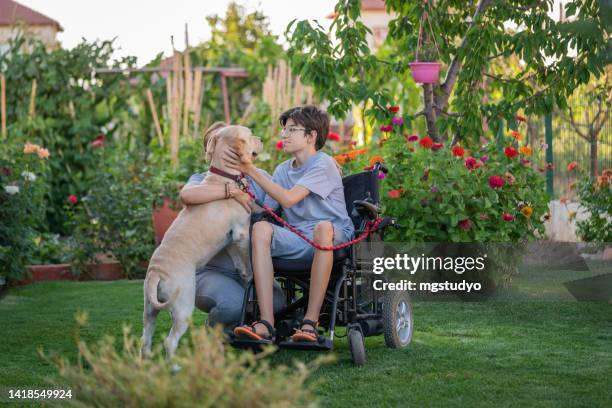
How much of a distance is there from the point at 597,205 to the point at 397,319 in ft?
12.6

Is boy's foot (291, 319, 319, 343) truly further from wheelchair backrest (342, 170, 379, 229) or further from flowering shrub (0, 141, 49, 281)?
flowering shrub (0, 141, 49, 281)

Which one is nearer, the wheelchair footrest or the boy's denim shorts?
the wheelchair footrest

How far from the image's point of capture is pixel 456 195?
18.8 feet

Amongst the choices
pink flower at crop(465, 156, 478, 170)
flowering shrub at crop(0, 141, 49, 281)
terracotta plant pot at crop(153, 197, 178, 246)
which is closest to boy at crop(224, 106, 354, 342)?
pink flower at crop(465, 156, 478, 170)

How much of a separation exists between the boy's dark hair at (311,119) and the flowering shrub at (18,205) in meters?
2.98

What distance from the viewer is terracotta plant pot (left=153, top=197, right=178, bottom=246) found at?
7.57 m

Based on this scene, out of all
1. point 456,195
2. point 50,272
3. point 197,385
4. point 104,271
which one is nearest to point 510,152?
point 456,195

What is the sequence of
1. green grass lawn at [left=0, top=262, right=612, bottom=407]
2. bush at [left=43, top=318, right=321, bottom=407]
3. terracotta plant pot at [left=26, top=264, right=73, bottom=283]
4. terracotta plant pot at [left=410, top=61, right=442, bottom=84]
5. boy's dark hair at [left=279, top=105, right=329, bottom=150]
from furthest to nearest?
terracotta plant pot at [left=26, top=264, right=73, bottom=283], terracotta plant pot at [left=410, top=61, right=442, bottom=84], boy's dark hair at [left=279, top=105, right=329, bottom=150], green grass lawn at [left=0, top=262, right=612, bottom=407], bush at [left=43, top=318, right=321, bottom=407]

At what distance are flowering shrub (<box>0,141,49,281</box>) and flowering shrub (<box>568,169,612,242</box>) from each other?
4.37m

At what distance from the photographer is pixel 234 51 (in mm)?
13609

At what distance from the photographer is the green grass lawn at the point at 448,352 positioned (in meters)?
3.43

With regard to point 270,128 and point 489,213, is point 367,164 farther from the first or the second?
point 270,128

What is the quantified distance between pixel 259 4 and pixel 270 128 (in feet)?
41.0

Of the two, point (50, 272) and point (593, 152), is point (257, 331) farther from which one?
point (593, 152)
